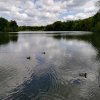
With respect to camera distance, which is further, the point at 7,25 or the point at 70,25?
the point at 70,25

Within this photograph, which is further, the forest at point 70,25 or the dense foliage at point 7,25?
the dense foliage at point 7,25

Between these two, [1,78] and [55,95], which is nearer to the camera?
[55,95]

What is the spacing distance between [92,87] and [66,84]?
85.7 inches

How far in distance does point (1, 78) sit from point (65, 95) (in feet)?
23.1

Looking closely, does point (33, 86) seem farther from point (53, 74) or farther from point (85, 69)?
point (85, 69)

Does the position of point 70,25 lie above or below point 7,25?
above

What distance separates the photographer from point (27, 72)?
58.1 feet

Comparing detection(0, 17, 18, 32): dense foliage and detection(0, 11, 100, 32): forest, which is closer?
detection(0, 11, 100, 32): forest

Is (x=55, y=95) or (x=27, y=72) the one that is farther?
(x=27, y=72)

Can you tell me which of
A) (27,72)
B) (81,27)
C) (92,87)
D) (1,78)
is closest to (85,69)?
(92,87)

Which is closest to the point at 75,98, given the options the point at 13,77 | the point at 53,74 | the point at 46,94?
the point at 46,94

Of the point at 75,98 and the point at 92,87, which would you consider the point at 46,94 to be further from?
the point at 92,87

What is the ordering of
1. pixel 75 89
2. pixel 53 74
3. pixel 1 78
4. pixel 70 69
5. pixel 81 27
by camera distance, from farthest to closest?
pixel 81 27, pixel 70 69, pixel 53 74, pixel 1 78, pixel 75 89

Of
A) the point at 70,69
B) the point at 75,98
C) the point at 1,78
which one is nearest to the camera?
the point at 75,98
